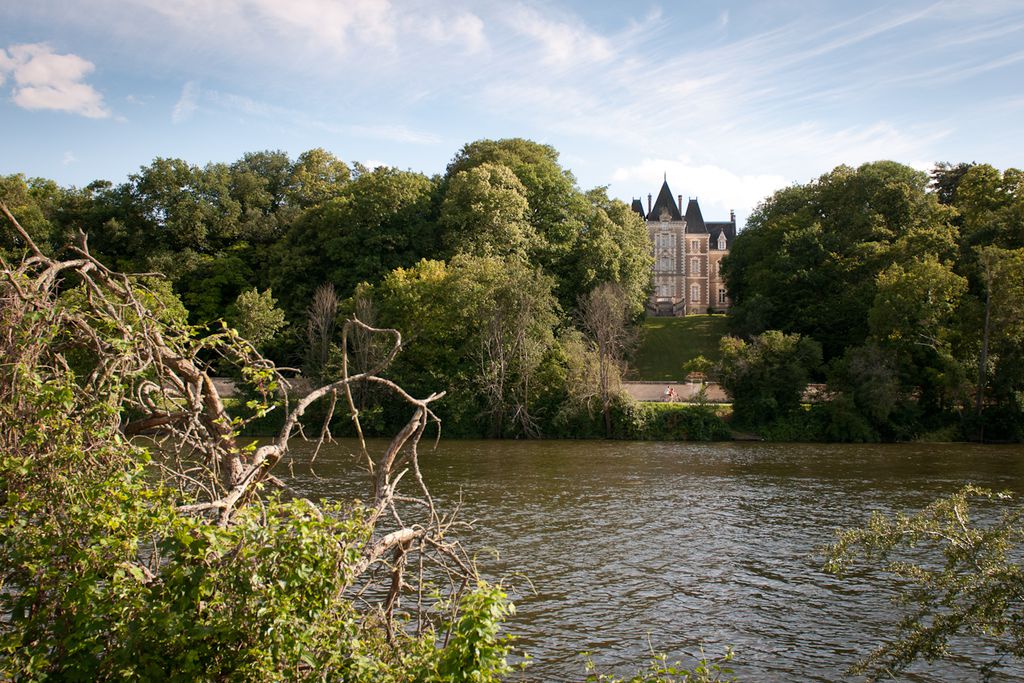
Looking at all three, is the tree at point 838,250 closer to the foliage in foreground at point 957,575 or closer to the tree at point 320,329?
the tree at point 320,329

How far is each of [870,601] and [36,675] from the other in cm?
1440

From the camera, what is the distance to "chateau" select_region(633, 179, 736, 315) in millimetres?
98875

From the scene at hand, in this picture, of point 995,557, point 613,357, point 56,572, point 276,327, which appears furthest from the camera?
point 276,327

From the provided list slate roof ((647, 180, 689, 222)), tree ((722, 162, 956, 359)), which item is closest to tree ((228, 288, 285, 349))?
tree ((722, 162, 956, 359))

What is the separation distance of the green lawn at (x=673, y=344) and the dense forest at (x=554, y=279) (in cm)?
445

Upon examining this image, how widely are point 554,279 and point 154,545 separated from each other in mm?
44330

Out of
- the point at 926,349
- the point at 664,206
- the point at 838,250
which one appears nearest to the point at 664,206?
the point at 664,206

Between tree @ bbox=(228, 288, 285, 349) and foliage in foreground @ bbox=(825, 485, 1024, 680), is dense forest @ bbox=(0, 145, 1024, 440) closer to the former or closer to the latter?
tree @ bbox=(228, 288, 285, 349)

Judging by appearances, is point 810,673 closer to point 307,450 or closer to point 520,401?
point 307,450

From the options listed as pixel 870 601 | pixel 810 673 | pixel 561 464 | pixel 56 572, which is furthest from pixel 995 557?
pixel 561 464

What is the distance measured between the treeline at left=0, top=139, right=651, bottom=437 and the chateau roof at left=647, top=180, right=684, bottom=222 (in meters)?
31.3

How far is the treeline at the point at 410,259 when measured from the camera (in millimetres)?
44938

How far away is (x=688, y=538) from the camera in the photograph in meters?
21.2

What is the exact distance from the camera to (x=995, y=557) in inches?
396
